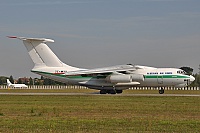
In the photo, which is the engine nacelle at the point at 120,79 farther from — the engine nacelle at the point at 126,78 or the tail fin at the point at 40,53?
the tail fin at the point at 40,53

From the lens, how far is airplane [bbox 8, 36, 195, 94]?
53.4m

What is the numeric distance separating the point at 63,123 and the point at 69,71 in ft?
122

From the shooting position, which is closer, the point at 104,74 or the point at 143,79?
the point at 143,79

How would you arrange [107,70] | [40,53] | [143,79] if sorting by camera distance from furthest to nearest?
[40,53] < [107,70] < [143,79]

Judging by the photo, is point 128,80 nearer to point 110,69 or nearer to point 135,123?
point 110,69

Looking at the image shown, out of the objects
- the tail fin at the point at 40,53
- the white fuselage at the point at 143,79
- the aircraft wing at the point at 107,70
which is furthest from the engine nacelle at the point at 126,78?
the tail fin at the point at 40,53

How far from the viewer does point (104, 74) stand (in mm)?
55656

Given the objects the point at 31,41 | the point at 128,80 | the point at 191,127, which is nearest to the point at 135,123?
the point at 191,127

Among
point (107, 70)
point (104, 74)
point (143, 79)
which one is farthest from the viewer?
point (104, 74)

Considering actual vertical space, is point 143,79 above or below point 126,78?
below

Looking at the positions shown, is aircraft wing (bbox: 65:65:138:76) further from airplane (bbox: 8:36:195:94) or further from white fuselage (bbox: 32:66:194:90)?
white fuselage (bbox: 32:66:194:90)

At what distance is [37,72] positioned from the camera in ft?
182

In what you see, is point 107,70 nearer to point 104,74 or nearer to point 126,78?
point 104,74

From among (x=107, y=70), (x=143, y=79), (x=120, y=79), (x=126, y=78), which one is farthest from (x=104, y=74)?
(x=143, y=79)
